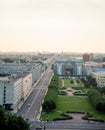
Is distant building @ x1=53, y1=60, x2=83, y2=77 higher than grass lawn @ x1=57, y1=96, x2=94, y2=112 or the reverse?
higher

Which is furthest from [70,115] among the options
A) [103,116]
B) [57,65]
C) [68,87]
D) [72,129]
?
[57,65]

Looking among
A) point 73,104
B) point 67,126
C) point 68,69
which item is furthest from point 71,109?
point 68,69

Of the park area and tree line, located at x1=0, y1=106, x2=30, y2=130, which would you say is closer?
tree line, located at x1=0, y1=106, x2=30, y2=130

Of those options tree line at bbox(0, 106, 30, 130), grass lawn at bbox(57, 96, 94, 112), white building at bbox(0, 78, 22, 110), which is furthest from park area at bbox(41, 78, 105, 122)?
tree line at bbox(0, 106, 30, 130)

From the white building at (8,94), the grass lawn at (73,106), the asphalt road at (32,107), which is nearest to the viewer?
the asphalt road at (32,107)

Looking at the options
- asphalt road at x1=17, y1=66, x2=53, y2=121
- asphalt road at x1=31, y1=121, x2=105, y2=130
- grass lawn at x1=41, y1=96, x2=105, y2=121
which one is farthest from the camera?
grass lawn at x1=41, y1=96, x2=105, y2=121

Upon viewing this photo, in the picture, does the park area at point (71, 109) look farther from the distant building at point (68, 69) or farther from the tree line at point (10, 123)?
the distant building at point (68, 69)

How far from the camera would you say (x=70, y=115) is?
54594 mm

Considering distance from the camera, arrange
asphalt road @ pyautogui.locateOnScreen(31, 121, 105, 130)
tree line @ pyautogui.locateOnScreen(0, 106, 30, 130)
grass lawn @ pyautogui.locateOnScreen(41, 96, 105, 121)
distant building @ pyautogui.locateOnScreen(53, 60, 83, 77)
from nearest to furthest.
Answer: tree line @ pyautogui.locateOnScreen(0, 106, 30, 130) → asphalt road @ pyautogui.locateOnScreen(31, 121, 105, 130) → grass lawn @ pyautogui.locateOnScreen(41, 96, 105, 121) → distant building @ pyautogui.locateOnScreen(53, 60, 83, 77)

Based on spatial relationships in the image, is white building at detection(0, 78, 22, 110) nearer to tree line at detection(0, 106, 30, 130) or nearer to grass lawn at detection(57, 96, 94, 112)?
grass lawn at detection(57, 96, 94, 112)

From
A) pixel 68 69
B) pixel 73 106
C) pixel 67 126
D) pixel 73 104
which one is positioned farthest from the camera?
pixel 68 69

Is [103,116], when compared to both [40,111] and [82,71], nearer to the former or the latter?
[40,111]


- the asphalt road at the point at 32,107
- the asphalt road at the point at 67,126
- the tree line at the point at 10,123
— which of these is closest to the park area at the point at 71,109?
the asphalt road at the point at 32,107

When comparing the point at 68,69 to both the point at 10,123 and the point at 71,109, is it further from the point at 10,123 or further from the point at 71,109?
the point at 10,123
